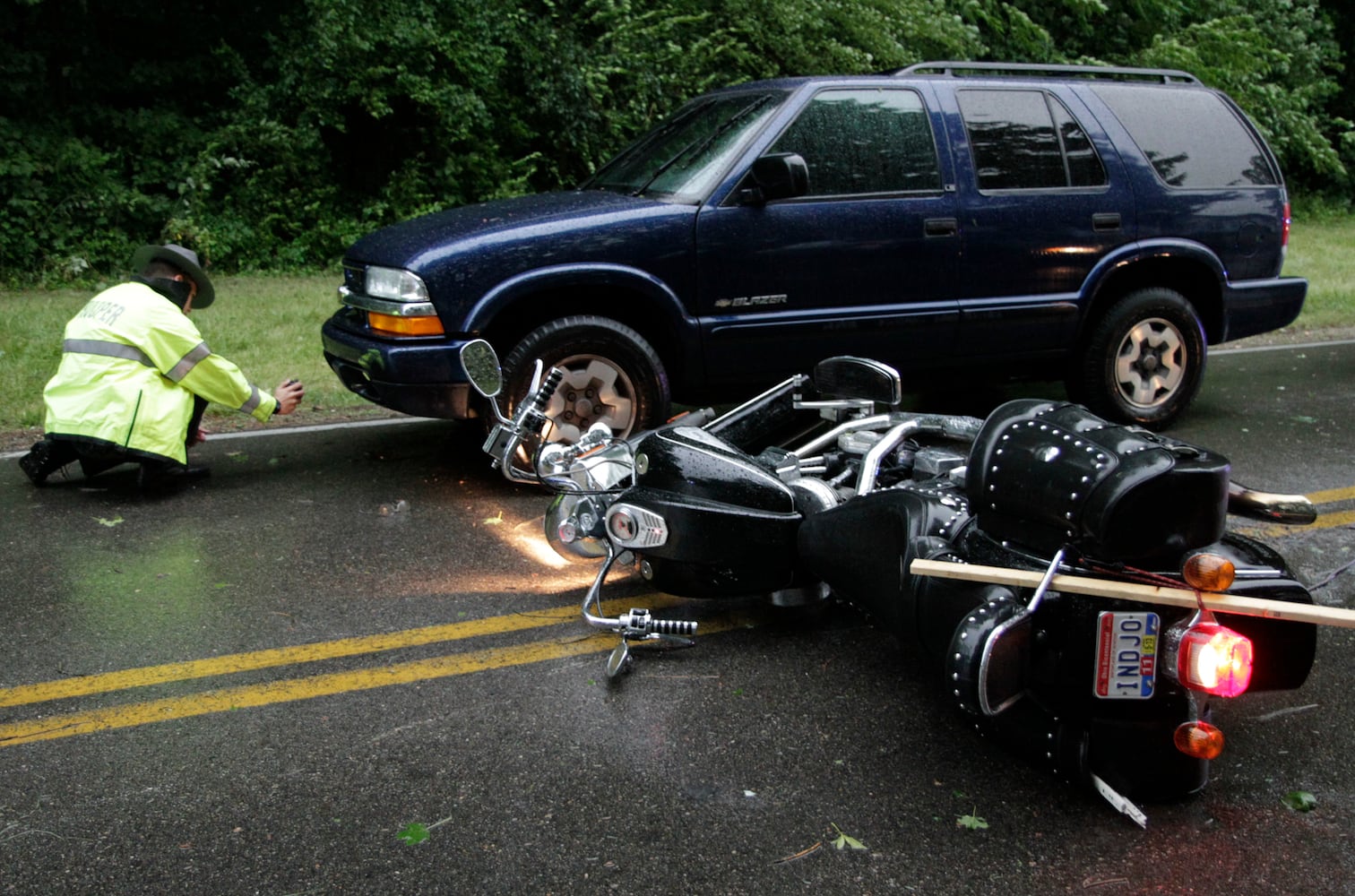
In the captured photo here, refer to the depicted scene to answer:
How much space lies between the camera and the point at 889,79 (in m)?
6.75

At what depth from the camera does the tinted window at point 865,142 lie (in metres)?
6.45

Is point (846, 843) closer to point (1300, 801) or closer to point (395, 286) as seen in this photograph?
point (1300, 801)

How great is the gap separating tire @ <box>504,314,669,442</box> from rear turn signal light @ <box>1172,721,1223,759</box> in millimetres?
3525

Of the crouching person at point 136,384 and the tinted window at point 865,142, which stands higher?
the tinted window at point 865,142

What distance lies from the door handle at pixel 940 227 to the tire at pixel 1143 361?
1.19 m

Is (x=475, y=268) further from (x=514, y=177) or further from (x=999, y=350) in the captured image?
(x=514, y=177)

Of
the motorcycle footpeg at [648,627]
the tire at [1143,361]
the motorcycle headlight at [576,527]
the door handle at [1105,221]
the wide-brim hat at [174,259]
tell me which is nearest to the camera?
the motorcycle footpeg at [648,627]

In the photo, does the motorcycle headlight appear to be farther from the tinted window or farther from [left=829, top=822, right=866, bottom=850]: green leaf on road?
the tinted window

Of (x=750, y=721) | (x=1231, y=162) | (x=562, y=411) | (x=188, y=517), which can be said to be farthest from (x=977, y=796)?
(x=1231, y=162)

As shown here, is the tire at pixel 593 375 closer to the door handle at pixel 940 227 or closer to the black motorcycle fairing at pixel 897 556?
the door handle at pixel 940 227

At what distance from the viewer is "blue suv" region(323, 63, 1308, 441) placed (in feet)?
19.5

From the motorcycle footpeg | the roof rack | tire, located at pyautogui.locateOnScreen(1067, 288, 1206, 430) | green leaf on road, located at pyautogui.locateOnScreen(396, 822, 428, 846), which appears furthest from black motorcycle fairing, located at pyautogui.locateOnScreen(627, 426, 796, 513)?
tire, located at pyautogui.locateOnScreen(1067, 288, 1206, 430)

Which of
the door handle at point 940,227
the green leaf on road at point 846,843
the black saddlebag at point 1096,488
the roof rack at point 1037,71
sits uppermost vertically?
the roof rack at point 1037,71

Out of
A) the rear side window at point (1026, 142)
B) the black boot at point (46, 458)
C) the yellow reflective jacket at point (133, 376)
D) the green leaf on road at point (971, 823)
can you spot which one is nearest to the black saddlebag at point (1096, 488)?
the green leaf on road at point (971, 823)
